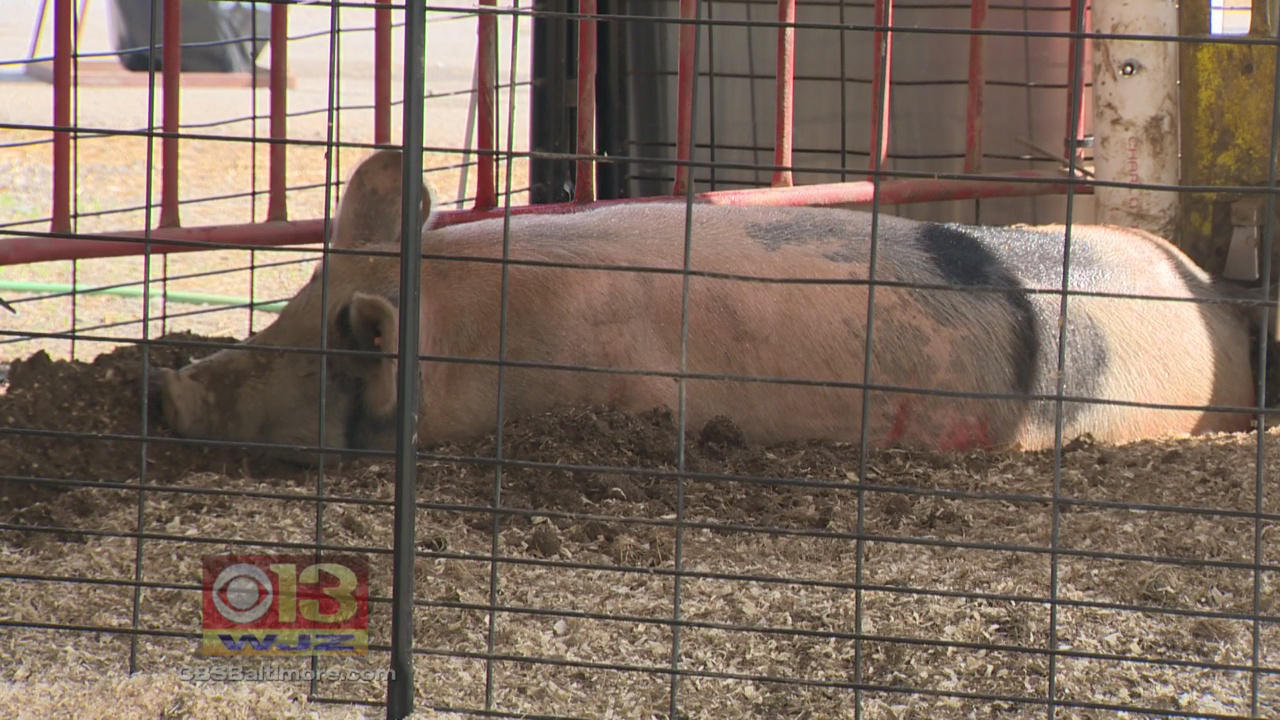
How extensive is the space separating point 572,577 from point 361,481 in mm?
788

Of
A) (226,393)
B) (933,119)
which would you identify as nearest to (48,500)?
(226,393)

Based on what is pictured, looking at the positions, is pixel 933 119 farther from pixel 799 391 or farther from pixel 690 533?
pixel 690 533

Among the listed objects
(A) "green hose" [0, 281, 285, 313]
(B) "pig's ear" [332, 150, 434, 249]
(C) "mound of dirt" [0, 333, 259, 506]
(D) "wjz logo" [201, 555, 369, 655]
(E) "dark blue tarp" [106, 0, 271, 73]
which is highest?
(E) "dark blue tarp" [106, 0, 271, 73]

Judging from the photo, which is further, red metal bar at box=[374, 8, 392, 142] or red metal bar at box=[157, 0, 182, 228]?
red metal bar at box=[374, 8, 392, 142]

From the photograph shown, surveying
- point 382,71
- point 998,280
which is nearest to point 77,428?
point 382,71

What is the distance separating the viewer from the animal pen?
2518 mm

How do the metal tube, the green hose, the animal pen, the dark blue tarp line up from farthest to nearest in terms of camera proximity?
1. the dark blue tarp
2. the green hose
3. the animal pen
4. the metal tube

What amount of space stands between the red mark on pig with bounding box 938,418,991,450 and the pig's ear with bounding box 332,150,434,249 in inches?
64.0

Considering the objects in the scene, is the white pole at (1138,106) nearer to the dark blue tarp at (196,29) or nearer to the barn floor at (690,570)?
the barn floor at (690,570)

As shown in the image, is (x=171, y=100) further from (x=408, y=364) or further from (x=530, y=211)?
(x=408, y=364)

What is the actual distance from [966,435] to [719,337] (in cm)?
76

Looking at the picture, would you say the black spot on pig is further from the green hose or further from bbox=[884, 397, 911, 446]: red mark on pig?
the green hose

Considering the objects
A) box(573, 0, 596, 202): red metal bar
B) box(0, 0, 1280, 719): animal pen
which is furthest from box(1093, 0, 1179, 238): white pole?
box(573, 0, 596, 202): red metal bar

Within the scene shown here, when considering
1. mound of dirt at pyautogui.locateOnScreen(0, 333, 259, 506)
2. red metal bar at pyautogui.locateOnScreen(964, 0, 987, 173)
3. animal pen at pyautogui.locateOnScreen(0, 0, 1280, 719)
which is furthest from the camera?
red metal bar at pyautogui.locateOnScreen(964, 0, 987, 173)
